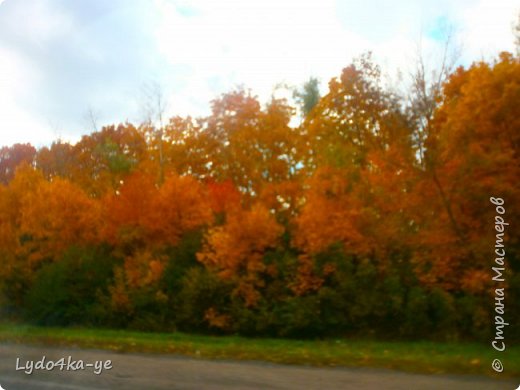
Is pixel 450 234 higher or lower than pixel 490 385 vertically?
higher

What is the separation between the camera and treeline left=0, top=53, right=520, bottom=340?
15.4 metres

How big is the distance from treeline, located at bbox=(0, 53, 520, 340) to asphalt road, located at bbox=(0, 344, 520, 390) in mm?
4001

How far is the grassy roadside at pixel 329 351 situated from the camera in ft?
35.0

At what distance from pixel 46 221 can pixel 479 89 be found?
18129mm

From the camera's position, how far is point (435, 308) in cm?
1638

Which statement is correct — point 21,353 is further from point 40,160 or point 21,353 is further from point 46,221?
point 40,160

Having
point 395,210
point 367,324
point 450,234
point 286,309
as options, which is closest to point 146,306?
point 286,309

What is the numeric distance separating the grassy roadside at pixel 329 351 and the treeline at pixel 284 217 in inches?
58.0

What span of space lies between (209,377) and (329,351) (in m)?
4.26

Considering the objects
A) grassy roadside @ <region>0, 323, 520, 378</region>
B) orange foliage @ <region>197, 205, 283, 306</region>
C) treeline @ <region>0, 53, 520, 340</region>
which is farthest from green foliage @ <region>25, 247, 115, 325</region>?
orange foliage @ <region>197, 205, 283, 306</region>

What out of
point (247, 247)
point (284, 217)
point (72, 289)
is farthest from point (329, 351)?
point (72, 289)

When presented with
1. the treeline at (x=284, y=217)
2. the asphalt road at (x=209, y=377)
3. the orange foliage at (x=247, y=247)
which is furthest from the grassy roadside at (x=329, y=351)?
the orange foliage at (x=247, y=247)

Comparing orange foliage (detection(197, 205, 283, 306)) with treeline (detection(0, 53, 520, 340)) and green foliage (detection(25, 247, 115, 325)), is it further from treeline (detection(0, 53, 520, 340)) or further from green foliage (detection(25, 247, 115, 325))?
green foliage (detection(25, 247, 115, 325))

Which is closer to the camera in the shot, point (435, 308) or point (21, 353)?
point (21, 353)
